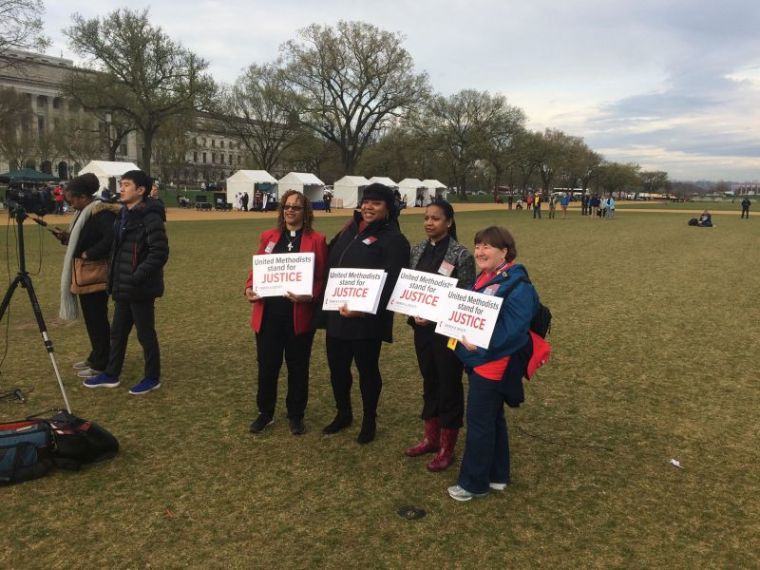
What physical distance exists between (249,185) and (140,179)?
1366 inches


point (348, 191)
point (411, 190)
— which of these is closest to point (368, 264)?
point (348, 191)

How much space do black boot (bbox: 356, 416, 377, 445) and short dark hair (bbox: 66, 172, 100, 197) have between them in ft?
10.7

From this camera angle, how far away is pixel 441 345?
3.59 meters

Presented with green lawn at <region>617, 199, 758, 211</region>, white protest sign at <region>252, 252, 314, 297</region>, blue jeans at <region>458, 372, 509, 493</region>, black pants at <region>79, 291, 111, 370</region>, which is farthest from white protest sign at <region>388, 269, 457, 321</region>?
green lawn at <region>617, 199, 758, 211</region>

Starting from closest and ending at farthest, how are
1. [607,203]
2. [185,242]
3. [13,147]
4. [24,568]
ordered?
[24,568] → [185,242] → [607,203] → [13,147]

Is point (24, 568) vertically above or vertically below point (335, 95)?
below

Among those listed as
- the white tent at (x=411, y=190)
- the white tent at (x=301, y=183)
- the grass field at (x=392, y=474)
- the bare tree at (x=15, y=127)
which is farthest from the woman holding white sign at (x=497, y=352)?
the white tent at (x=411, y=190)

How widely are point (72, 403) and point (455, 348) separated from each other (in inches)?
140

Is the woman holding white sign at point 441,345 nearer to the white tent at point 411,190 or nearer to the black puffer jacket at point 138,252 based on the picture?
the black puffer jacket at point 138,252

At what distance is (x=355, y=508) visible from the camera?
3.30 metres

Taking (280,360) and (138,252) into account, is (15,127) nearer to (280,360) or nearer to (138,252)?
(138,252)

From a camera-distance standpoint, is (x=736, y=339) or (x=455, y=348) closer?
(x=455, y=348)

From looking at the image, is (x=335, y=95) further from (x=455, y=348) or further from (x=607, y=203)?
(x=455, y=348)

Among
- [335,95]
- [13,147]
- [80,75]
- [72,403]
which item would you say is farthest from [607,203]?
[13,147]
